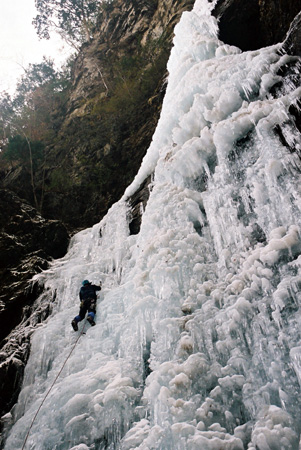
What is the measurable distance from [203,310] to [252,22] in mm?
7747

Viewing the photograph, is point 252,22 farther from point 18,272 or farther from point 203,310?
point 18,272

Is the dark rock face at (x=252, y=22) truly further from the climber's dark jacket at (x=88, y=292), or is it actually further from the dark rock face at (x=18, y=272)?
the dark rock face at (x=18, y=272)

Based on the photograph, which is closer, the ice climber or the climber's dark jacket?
the ice climber

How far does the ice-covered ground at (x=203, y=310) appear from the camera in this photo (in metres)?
2.74

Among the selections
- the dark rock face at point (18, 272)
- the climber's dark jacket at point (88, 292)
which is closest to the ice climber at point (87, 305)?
the climber's dark jacket at point (88, 292)

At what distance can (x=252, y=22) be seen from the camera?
775cm

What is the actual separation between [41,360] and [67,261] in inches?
125

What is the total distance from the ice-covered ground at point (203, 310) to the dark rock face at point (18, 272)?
1.50 ft

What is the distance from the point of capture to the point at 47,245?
8.76 meters

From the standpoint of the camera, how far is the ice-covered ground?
2742 mm

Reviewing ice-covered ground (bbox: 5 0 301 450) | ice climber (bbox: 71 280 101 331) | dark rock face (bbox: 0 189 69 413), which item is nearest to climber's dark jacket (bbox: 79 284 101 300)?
ice climber (bbox: 71 280 101 331)

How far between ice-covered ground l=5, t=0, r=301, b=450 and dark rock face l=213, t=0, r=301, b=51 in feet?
7.46

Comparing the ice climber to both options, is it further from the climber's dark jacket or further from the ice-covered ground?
the ice-covered ground

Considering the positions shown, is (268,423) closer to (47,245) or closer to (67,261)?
(67,261)
